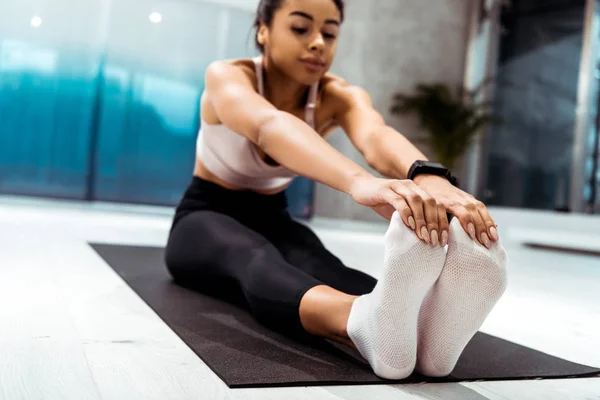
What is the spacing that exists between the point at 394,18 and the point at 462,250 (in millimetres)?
6551

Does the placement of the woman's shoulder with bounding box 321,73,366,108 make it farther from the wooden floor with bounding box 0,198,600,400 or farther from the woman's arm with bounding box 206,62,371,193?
the wooden floor with bounding box 0,198,600,400

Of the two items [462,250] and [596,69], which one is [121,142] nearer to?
[596,69]

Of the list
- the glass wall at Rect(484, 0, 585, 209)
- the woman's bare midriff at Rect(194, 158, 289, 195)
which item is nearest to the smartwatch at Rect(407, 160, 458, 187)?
the woman's bare midriff at Rect(194, 158, 289, 195)

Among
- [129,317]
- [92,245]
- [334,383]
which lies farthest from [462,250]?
[92,245]

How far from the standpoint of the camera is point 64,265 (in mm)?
2127

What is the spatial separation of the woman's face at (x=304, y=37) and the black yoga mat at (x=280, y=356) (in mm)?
619

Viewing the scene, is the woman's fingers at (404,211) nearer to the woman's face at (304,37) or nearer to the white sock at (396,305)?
the white sock at (396,305)

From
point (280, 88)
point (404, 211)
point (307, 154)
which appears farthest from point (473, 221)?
point (280, 88)

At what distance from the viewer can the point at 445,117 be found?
6.89m

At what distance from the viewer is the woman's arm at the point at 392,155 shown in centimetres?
95

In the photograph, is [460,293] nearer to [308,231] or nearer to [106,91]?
[308,231]

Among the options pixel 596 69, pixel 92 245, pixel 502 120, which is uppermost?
pixel 596 69

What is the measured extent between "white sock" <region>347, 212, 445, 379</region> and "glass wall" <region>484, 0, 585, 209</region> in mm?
5684

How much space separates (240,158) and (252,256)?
38 cm
